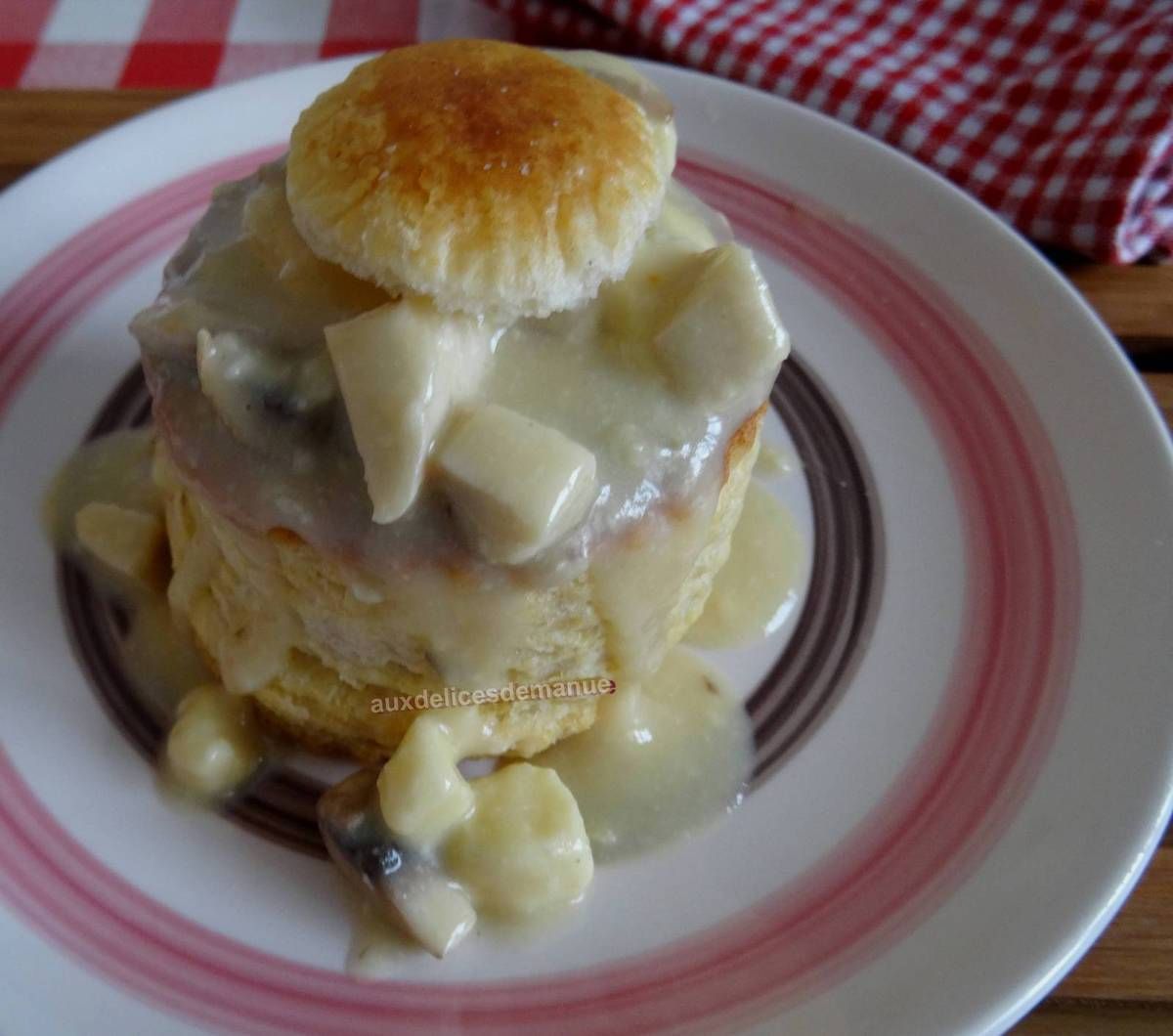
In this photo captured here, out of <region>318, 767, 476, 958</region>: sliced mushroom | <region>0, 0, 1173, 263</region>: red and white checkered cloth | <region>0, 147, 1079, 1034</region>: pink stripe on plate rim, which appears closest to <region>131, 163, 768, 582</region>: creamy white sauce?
<region>318, 767, 476, 958</region>: sliced mushroom

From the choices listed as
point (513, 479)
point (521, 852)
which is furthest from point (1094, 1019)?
point (513, 479)

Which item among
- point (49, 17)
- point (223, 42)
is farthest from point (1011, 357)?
point (49, 17)

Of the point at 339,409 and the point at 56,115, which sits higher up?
the point at 339,409

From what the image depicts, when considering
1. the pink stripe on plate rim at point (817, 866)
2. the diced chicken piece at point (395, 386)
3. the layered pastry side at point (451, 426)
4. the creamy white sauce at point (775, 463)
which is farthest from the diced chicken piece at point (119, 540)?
the creamy white sauce at point (775, 463)

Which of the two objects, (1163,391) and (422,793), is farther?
(1163,391)

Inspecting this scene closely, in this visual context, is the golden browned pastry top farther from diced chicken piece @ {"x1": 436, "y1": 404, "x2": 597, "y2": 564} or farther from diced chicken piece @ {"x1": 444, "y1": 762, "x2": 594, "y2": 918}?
diced chicken piece @ {"x1": 444, "y1": 762, "x2": 594, "y2": 918}

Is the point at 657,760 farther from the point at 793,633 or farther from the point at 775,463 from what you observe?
the point at 775,463
